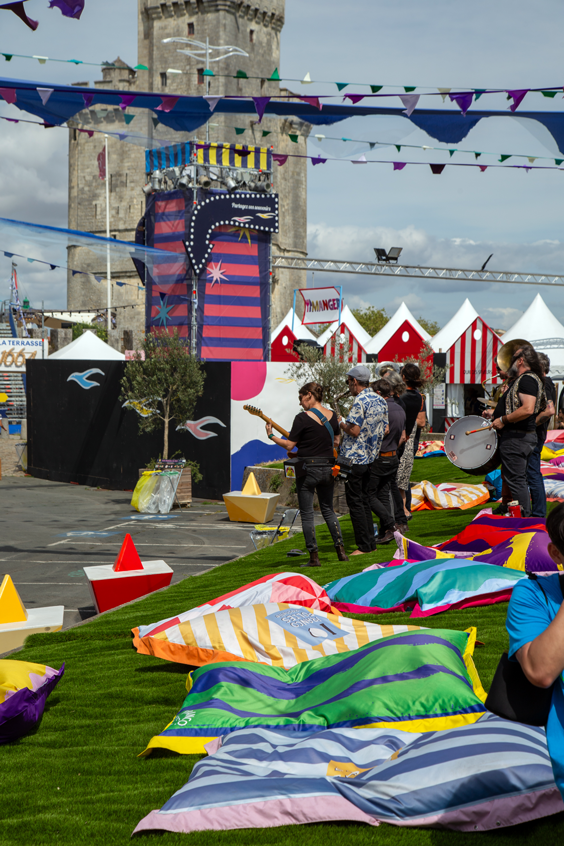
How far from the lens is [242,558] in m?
9.29

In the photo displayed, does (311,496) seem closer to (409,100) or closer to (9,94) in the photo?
(409,100)

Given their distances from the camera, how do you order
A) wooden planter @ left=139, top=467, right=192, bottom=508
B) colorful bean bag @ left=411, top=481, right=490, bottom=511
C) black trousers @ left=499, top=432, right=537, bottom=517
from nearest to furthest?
black trousers @ left=499, top=432, right=537, bottom=517 → colorful bean bag @ left=411, top=481, right=490, bottom=511 → wooden planter @ left=139, top=467, right=192, bottom=508

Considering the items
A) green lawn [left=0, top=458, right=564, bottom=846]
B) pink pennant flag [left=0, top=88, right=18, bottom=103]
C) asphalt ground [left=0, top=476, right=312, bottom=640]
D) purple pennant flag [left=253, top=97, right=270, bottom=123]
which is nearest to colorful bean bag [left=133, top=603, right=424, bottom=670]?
green lawn [left=0, top=458, right=564, bottom=846]

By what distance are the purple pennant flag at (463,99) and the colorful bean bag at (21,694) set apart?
5.75 metres

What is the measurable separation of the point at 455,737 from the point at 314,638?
167 cm

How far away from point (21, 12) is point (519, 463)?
5.28m

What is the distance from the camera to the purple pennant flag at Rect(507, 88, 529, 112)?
6.54 metres

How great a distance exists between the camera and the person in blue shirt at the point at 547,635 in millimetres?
1751

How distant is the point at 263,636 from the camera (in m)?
4.22

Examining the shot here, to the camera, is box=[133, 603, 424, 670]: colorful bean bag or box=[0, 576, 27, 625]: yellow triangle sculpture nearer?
box=[133, 603, 424, 670]: colorful bean bag

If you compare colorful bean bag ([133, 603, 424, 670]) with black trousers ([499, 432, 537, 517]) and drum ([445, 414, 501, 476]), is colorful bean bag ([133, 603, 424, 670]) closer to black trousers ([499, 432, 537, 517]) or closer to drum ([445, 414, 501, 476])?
black trousers ([499, 432, 537, 517])

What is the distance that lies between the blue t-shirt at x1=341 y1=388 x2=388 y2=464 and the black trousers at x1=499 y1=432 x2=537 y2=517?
114 cm

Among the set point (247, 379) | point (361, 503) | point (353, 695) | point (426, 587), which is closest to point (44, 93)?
point (361, 503)

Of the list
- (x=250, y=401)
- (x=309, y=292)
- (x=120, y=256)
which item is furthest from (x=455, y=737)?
(x=309, y=292)
